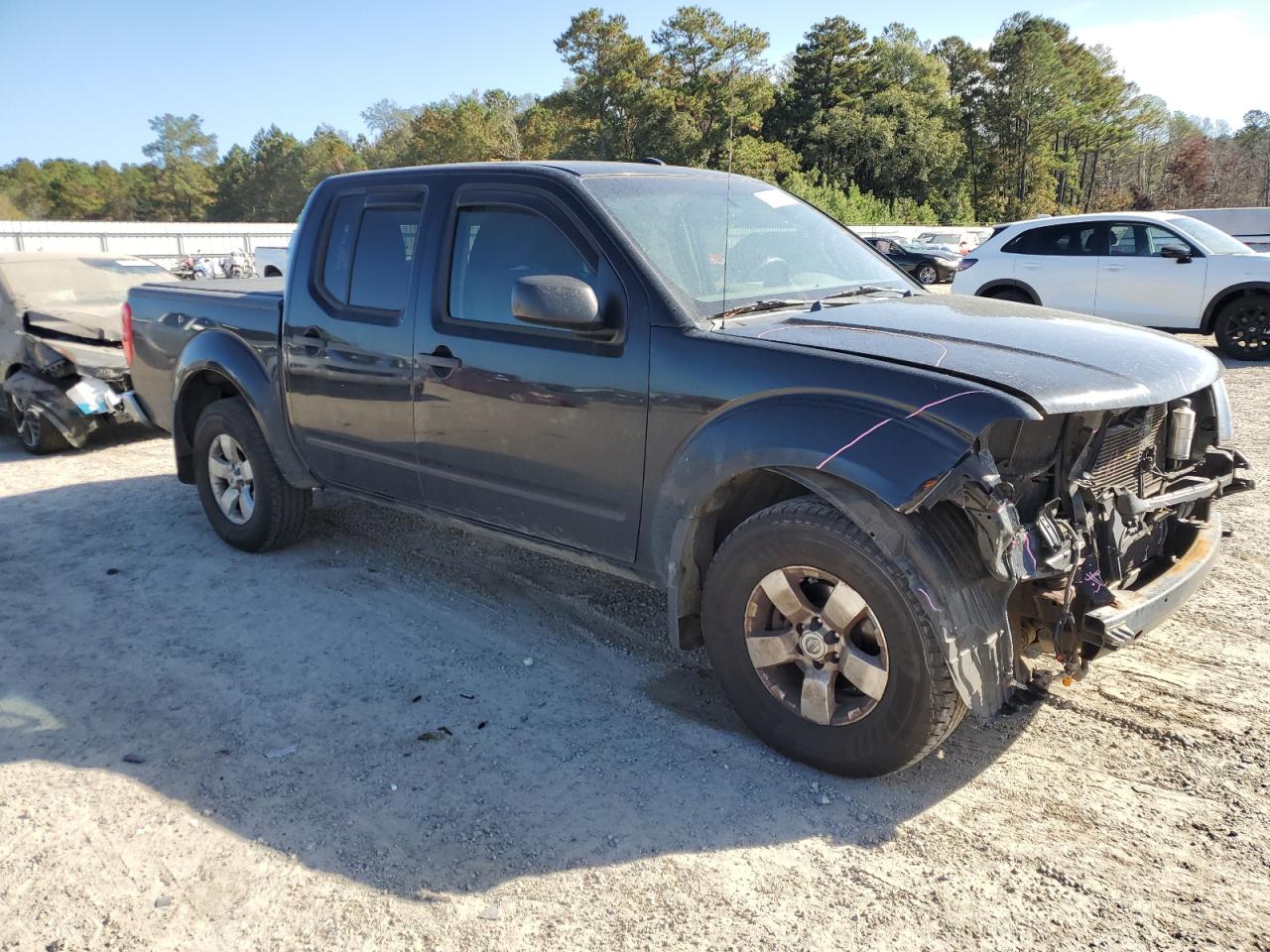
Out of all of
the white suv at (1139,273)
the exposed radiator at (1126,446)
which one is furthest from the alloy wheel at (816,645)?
the white suv at (1139,273)

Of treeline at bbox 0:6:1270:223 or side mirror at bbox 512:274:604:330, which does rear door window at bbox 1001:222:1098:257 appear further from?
treeline at bbox 0:6:1270:223

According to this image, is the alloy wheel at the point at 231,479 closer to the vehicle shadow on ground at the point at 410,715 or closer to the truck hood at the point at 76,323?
the vehicle shadow on ground at the point at 410,715

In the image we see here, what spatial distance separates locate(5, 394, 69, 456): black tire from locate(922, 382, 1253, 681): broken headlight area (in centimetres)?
787

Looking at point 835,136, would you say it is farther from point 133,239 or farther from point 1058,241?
point 1058,241

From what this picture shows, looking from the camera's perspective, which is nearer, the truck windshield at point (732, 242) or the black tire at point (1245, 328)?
the truck windshield at point (732, 242)

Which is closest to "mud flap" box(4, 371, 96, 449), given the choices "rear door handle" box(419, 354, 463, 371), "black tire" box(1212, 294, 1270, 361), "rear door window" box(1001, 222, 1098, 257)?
"rear door handle" box(419, 354, 463, 371)

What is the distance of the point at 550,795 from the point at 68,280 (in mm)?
8464

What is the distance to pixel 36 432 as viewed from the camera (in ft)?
26.6

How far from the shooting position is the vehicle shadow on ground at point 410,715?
301cm

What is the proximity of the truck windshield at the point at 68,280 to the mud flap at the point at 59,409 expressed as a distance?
3.09ft

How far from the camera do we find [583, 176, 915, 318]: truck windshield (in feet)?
12.1

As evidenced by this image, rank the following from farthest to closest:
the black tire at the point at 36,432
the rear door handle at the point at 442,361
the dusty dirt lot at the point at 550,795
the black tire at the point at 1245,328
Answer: the black tire at the point at 1245,328
the black tire at the point at 36,432
the rear door handle at the point at 442,361
the dusty dirt lot at the point at 550,795

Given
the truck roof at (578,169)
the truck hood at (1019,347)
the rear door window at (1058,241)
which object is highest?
the rear door window at (1058,241)

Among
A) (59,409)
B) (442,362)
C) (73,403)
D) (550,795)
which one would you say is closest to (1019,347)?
(550,795)
